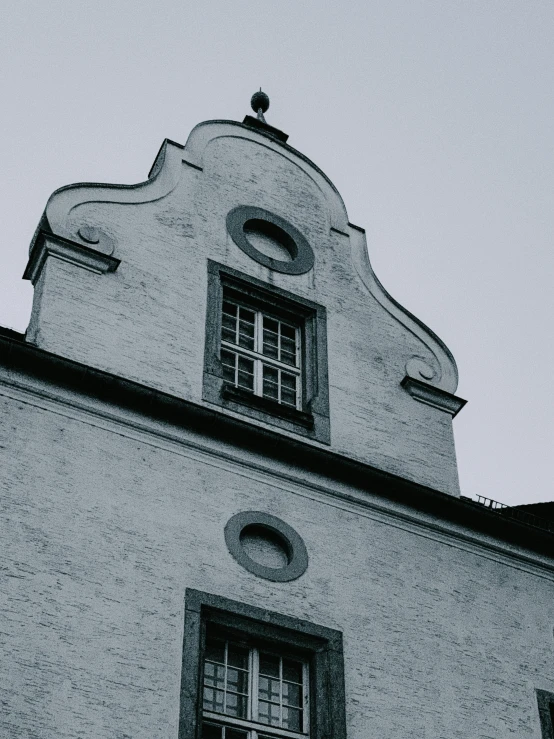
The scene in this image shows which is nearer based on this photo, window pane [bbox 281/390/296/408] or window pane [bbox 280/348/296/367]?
window pane [bbox 281/390/296/408]

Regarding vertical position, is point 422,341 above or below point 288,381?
above

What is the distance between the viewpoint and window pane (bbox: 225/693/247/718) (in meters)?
11.9

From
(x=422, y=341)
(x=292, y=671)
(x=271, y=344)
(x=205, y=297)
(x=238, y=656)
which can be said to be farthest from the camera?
(x=422, y=341)

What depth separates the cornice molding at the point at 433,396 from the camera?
15969 millimetres

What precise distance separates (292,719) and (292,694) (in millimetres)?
281

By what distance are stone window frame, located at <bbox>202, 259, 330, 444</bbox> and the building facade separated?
3 cm

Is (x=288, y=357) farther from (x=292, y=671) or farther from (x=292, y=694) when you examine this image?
(x=292, y=694)

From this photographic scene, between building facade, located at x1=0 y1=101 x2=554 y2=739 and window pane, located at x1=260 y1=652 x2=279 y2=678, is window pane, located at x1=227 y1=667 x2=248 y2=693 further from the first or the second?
window pane, located at x1=260 y1=652 x2=279 y2=678

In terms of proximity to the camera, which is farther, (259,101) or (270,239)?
(259,101)

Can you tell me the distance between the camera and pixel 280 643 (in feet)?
40.5

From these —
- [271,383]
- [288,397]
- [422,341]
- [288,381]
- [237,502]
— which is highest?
[422,341]

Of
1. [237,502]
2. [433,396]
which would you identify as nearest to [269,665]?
[237,502]

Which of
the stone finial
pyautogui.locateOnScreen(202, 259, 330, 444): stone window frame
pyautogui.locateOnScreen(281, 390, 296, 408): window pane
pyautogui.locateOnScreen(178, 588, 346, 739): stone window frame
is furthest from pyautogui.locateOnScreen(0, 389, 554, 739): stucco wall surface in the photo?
the stone finial

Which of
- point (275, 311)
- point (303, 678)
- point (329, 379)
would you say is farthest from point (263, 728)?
point (275, 311)
